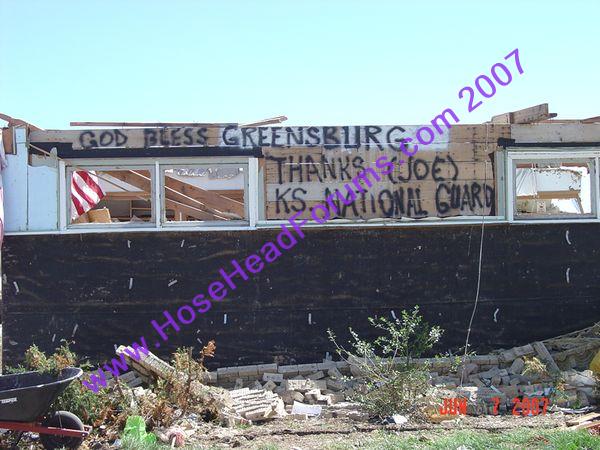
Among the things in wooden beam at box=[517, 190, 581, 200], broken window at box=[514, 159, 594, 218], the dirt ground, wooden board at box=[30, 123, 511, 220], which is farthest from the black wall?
wooden beam at box=[517, 190, 581, 200]

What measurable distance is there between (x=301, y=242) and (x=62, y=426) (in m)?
3.94

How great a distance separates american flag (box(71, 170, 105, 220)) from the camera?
8930mm

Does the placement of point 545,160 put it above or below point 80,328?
above

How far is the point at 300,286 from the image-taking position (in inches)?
347

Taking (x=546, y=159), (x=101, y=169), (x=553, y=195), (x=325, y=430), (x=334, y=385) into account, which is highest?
(x=546, y=159)

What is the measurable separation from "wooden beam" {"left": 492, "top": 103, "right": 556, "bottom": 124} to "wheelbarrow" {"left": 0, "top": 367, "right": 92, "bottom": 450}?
21.4 ft

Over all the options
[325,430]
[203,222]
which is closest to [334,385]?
[325,430]

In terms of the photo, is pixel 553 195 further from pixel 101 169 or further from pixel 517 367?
pixel 101 169

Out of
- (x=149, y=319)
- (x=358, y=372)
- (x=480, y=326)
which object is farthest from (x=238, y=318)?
(x=480, y=326)

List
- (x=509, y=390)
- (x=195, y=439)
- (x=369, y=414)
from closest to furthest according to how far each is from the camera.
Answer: (x=195, y=439) → (x=369, y=414) → (x=509, y=390)

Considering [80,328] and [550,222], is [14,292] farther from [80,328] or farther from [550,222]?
[550,222]

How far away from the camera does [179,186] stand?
956 centimetres

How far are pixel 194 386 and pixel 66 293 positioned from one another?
2542 millimetres

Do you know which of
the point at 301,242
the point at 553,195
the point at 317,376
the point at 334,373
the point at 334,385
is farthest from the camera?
the point at 553,195
